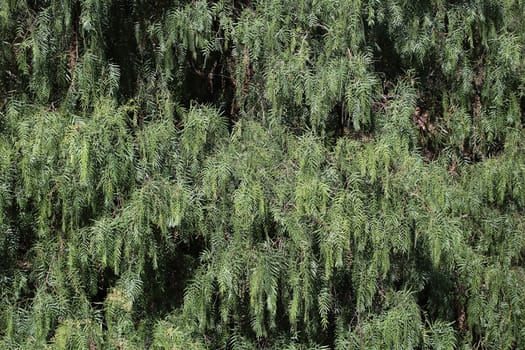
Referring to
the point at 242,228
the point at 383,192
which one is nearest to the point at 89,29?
the point at 242,228

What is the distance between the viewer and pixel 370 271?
3.58m

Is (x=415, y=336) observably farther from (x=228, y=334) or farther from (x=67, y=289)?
(x=67, y=289)

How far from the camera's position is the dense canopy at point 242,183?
3.45m

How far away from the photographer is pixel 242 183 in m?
3.47

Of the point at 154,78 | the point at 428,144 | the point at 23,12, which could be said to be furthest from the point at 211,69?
the point at 428,144

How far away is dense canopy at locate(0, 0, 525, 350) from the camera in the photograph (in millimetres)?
3453

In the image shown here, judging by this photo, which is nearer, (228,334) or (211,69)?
(228,334)

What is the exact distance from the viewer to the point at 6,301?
141 inches

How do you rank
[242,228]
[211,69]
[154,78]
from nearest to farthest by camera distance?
[242,228]
[154,78]
[211,69]

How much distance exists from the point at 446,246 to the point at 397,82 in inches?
40.4

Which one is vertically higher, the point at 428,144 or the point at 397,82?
the point at 397,82

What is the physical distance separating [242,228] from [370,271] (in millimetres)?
692

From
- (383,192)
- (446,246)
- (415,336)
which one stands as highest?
(383,192)

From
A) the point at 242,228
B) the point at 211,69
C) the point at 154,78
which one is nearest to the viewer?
the point at 242,228
